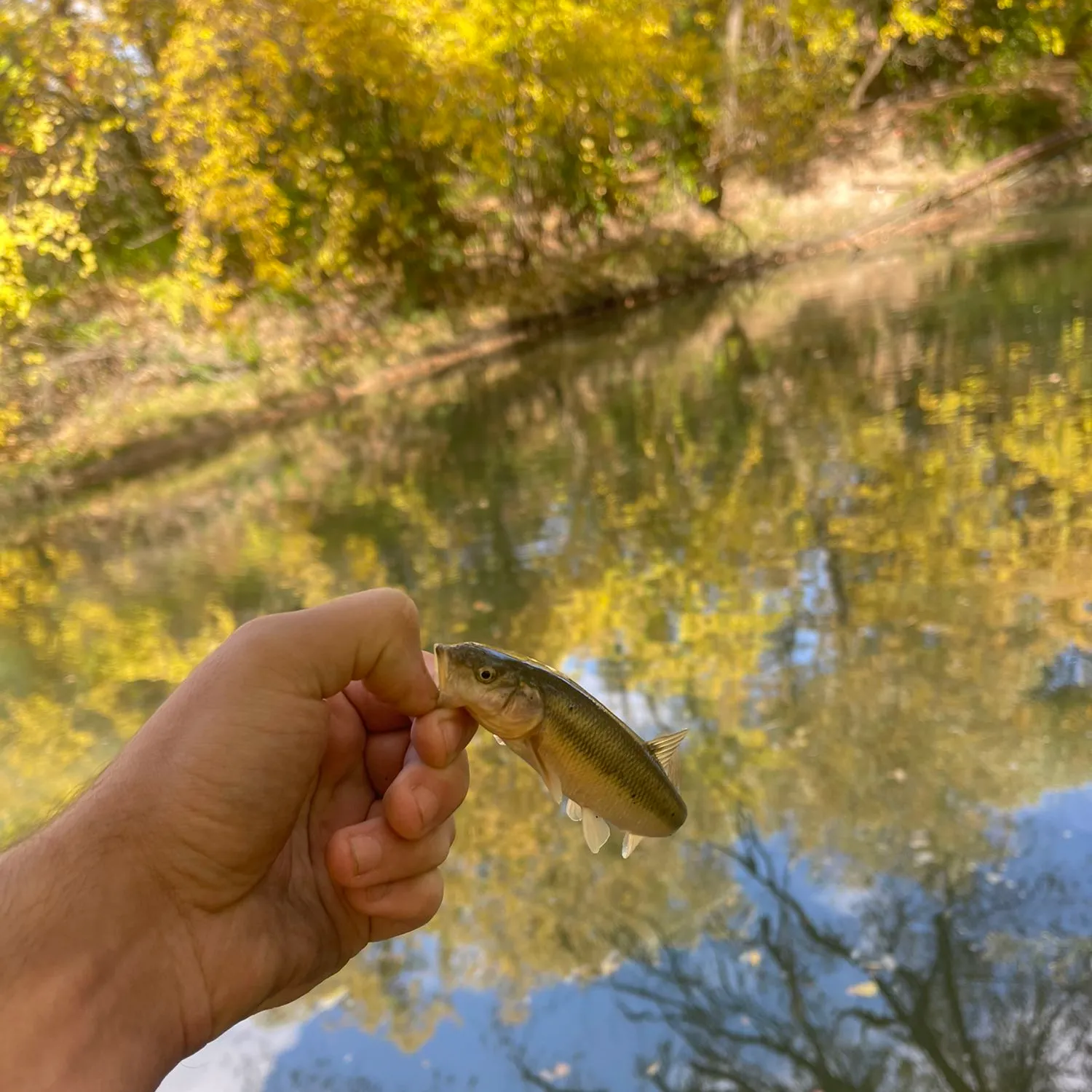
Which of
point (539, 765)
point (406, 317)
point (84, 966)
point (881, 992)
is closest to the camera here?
point (84, 966)

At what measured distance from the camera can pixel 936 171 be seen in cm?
2542

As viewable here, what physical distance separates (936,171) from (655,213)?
7.59 metres

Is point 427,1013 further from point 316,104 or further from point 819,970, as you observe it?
point 316,104

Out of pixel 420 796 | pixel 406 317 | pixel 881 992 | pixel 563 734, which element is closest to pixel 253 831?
pixel 420 796

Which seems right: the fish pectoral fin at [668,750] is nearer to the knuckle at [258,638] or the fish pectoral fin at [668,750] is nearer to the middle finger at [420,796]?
the middle finger at [420,796]

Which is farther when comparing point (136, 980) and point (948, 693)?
point (948, 693)

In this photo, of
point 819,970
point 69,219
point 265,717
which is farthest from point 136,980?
point 69,219

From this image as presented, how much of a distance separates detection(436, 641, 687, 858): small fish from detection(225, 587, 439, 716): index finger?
0.48 feet

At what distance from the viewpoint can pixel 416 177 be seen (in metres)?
23.5

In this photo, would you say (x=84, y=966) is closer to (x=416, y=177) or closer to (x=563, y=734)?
(x=563, y=734)

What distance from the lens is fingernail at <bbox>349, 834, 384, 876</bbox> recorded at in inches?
85.2

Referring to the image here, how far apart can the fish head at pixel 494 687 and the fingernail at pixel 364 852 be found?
46 centimetres

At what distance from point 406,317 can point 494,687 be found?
22.1 m

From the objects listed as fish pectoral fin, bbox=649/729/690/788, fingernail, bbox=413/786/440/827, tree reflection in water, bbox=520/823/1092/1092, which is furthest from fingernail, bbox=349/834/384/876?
tree reflection in water, bbox=520/823/1092/1092
